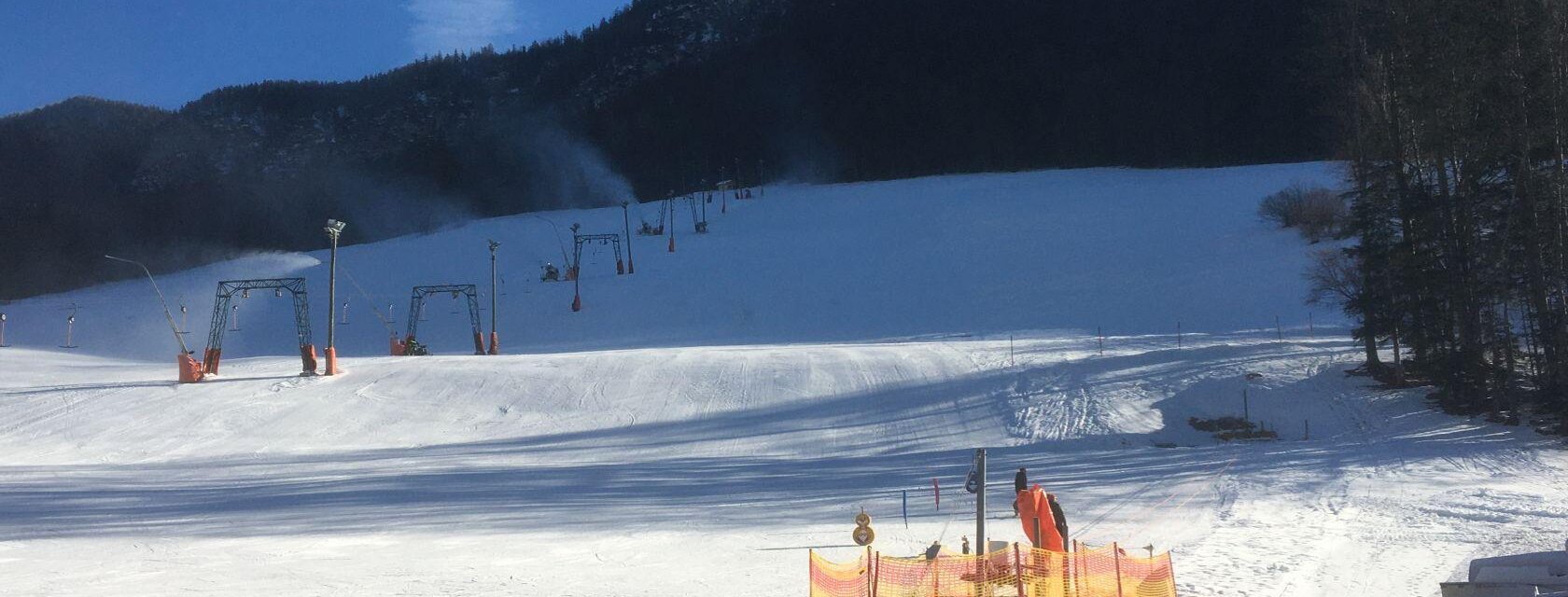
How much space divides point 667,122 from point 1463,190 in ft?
303

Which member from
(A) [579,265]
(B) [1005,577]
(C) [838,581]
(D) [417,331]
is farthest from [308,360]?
(A) [579,265]

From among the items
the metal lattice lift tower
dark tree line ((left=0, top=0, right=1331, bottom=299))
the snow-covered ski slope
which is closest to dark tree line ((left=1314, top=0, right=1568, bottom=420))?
the snow-covered ski slope

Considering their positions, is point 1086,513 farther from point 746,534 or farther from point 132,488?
point 132,488

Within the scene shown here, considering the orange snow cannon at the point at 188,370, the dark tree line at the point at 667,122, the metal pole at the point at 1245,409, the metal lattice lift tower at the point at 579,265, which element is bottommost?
the metal pole at the point at 1245,409

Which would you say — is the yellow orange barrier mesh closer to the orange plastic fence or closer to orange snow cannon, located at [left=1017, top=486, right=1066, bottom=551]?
the orange plastic fence

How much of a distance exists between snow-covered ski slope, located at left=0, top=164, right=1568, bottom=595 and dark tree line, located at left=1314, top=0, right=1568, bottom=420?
1.30 meters

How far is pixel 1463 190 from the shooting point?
1898 centimetres

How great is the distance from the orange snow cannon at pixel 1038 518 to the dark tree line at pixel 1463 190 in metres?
13.0

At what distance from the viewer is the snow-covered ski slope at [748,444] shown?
9.45 m

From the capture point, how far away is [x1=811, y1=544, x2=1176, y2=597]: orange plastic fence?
23.7 feet

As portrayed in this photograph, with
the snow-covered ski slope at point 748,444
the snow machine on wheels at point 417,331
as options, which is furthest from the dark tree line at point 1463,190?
the snow machine on wheels at point 417,331

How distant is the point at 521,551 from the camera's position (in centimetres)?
983

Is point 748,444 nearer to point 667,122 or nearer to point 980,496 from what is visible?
point 980,496

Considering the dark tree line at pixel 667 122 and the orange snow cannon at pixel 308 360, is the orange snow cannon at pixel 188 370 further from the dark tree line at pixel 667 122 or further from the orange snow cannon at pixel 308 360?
the dark tree line at pixel 667 122
